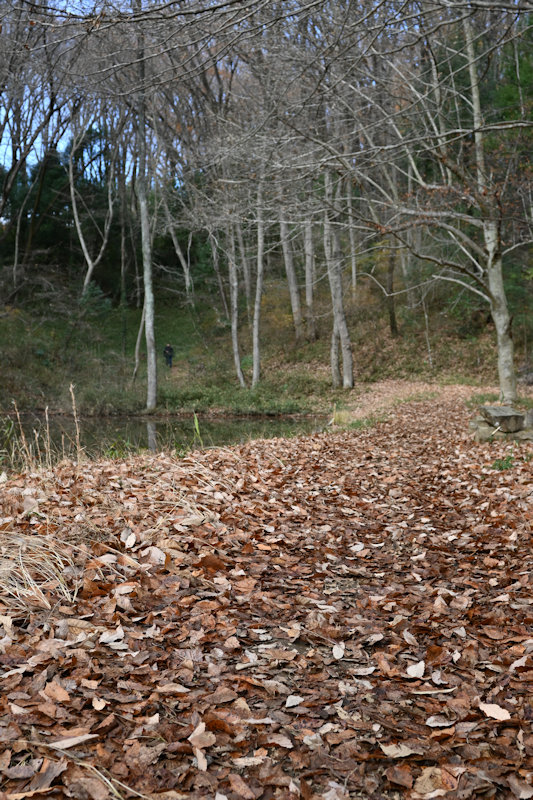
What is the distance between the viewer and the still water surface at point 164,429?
12266 mm

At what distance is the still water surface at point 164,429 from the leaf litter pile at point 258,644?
6819mm

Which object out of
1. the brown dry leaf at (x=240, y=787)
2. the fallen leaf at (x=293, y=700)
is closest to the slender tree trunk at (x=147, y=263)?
the fallen leaf at (x=293, y=700)

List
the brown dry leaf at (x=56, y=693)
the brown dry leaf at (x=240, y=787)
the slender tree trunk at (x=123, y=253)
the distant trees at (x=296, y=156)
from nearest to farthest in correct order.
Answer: the brown dry leaf at (x=240, y=787) < the brown dry leaf at (x=56, y=693) < the distant trees at (x=296, y=156) < the slender tree trunk at (x=123, y=253)

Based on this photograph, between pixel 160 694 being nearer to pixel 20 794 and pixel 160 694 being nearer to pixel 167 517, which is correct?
pixel 20 794

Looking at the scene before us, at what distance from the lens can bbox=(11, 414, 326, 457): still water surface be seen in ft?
40.2

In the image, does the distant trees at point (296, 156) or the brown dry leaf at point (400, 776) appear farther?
the distant trees at point (296, 156)

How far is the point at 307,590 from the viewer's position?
3461mm

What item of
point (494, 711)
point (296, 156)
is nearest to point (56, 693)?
point (494, 711)

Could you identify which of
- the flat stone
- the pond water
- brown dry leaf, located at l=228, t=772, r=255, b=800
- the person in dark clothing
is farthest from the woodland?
the person in dark clothing

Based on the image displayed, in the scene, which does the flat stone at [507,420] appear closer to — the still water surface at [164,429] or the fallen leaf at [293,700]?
the still water surface at [164,429]

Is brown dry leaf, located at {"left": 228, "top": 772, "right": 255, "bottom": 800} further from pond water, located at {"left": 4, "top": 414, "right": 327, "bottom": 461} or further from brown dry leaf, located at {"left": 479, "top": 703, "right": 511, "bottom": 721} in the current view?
pond water, located at {"left": 4, "top": 414, "right": 327, "bottom": 461}

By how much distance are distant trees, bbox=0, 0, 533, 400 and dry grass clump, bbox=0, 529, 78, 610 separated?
10.8 feet

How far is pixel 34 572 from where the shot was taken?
3.20m

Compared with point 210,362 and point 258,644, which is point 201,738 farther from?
point 210,362
